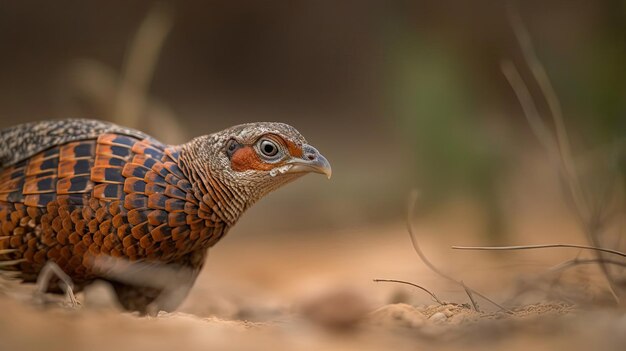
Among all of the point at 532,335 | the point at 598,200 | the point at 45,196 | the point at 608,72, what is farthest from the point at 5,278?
the point at 608,72

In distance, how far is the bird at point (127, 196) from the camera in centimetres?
360

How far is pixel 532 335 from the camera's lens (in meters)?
2.77

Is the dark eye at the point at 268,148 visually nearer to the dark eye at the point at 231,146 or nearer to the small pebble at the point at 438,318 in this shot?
the dark eye at the point at 231,146

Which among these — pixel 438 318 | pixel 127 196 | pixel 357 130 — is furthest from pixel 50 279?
pixel 357 130

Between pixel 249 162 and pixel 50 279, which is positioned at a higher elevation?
pixel 249 162

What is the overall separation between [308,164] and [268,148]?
20 cm

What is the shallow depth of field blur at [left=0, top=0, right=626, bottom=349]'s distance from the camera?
10.8 ft

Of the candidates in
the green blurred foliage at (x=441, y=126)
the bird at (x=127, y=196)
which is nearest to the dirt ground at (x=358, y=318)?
the bird at (x=127, y=196)

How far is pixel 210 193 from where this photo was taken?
12.2 feet

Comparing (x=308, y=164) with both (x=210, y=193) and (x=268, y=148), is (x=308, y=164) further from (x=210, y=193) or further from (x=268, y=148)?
(x=210, y=193)

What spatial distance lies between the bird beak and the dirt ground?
1.84 feet

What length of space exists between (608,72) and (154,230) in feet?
10.2

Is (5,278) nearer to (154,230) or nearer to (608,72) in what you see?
(154,230)

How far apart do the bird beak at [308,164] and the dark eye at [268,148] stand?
9cm
